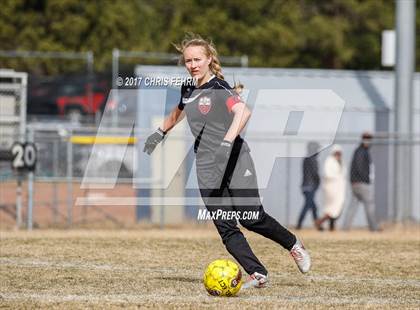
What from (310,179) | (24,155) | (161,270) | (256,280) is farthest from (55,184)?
(256,280)

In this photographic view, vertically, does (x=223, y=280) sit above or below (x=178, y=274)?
above

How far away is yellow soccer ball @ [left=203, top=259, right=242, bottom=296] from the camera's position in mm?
8344

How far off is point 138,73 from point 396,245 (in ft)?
30.9

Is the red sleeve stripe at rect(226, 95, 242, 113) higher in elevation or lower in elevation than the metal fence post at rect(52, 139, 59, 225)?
higher

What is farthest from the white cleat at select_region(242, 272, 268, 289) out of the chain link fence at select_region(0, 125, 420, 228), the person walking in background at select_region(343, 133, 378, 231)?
the person walking in background at select_region(343, 133, 378, 231)

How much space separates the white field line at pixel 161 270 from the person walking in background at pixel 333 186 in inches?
372

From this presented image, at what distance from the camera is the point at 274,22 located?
43.3 m

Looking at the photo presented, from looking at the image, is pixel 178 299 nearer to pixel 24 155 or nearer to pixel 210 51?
pixel 210 51

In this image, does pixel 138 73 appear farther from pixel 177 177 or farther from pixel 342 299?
pixel 342 299

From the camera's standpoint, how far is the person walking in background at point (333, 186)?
1978 cm

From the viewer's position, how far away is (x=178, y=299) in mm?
8203

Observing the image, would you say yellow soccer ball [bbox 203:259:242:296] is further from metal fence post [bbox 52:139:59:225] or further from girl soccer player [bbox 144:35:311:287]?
metal fence post [bbox 52:139:59:225]

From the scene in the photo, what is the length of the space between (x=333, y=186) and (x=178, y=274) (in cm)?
1022

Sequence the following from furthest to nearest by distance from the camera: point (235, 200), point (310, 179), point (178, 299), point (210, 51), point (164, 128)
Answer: point (310, 179), point (164, 128), point (210, 51), point (235, 200), point (178, 299)
